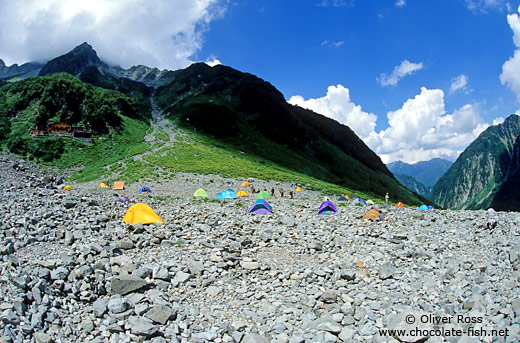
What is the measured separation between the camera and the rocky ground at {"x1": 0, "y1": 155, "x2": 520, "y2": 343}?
8.20 m

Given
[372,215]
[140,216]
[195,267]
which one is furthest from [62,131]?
[372,215]

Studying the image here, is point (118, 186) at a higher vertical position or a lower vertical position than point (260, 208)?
higher

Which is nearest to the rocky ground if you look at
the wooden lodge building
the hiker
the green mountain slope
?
the hiker

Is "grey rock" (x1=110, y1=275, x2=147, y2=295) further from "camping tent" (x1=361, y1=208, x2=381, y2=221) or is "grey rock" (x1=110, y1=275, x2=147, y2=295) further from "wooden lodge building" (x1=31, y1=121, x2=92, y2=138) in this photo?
"wooden lodge building" (x1=31, y1=121, x2=92, y2=138)

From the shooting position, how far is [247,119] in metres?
147

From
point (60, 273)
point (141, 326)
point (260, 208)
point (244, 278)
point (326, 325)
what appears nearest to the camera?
point (141, 326)

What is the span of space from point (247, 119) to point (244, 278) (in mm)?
138993

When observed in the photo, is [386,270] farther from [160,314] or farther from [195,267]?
[160,314]

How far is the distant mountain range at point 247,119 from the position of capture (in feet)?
298

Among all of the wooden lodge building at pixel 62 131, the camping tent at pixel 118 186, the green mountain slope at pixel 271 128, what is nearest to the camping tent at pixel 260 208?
the camping tent at pixel 118 186

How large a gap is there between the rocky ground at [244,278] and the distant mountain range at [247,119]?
68783 millimetres

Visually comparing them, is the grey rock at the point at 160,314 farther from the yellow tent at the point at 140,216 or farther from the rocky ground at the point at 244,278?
the yellow tent at the point at 140,216

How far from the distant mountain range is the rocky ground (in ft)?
226

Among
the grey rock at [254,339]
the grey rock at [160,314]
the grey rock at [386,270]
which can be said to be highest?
the grey rock at [386,270]
